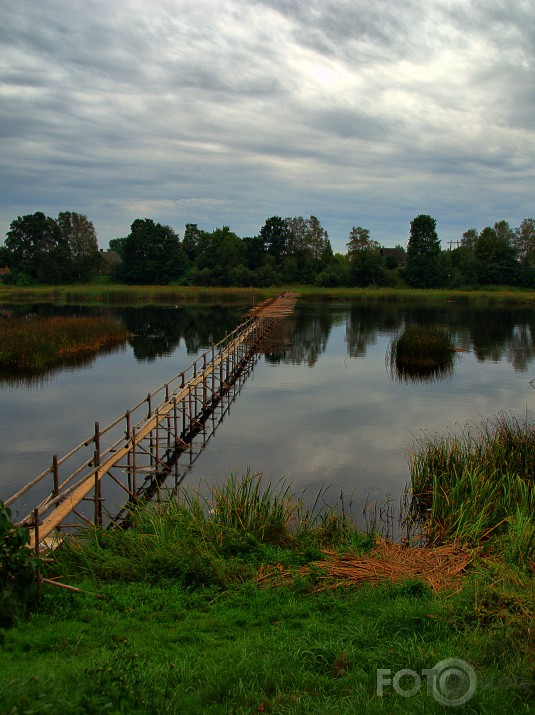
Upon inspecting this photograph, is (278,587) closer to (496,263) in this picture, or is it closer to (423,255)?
(423,255)

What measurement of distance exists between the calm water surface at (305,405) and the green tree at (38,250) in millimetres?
58118

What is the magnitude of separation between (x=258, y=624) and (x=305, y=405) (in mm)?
15618

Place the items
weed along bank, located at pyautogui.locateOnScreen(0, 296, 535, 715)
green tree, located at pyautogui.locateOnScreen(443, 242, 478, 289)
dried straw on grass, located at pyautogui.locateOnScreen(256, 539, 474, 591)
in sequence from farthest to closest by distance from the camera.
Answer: green tree, located at pyautogui.locateOnScreen(443, 242, 478, 289) < dried straw on grass, located at pyautogui.locateOnScreen(256, 539, 474, 591) < weed along bank, located at pyautogui.locateOnScreen(0, 296, 535, 715)

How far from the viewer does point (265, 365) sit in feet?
104

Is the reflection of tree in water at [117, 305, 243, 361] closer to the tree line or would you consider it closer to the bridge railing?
the bridge railing

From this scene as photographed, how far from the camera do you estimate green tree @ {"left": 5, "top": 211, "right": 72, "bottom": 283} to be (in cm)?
9500

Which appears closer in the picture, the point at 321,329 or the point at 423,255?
the point at 321,329

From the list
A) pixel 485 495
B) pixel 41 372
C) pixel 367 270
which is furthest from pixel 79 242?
pixel 485 495

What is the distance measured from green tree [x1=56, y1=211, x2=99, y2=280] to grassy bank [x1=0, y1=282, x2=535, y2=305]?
11.7 meters

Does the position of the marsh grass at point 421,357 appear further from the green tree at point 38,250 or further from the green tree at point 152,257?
the green tree at point 38,250

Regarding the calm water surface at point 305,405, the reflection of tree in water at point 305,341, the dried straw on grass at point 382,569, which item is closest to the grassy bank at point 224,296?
the reflection of tree in water at point 305,341

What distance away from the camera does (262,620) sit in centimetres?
642

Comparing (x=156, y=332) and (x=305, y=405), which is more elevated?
(x=156, y=332)

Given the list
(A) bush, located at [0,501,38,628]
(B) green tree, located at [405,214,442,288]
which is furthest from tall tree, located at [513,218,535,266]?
(A) bush, located at [0,501,38,628]
